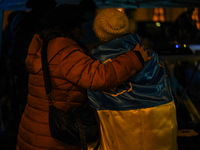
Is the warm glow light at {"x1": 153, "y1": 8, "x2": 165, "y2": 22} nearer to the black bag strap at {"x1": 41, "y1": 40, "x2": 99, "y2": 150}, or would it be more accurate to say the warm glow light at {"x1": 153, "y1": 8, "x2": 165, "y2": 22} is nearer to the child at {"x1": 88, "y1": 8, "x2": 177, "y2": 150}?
the child at {"x1": 88, "y1": 8, "x2": 177, "y2": 150}

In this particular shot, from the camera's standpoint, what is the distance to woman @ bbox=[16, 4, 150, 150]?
1233 mm

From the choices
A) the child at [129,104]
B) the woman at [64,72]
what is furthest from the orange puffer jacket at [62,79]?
the child at [129,104]

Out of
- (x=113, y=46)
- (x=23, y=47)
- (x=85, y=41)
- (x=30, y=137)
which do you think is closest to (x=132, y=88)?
(x=113, y=46)

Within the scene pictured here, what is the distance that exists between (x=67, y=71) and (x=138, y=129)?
0.58 m

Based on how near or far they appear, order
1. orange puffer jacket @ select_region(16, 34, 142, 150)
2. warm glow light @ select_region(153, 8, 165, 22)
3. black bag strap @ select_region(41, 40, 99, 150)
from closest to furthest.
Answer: orange puffer jacket @ select_region(16, 34, 142, 150) < black bag strap @ select_region(41, 40, 99, 150) < warm glow light @ select_region(153, 8, 165, 22)

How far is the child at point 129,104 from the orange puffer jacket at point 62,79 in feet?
0.33

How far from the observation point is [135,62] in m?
1.26

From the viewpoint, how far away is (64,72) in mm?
1274

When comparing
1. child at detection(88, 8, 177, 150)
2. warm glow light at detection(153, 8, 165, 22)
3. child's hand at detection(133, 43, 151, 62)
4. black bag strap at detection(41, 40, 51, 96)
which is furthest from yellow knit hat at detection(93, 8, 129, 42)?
warm glow light at detection(153, 8, 165, 22)

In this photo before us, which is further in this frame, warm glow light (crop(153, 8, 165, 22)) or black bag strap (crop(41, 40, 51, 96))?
warm glow light (crop(153, 8, 165, 22))

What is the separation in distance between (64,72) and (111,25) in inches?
16.5

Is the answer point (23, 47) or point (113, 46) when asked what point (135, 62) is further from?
point (23, 47)

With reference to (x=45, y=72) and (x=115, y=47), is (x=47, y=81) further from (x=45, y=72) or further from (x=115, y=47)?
(x=115, y=47)

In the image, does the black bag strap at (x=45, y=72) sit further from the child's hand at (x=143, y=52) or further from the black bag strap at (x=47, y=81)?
the child's hand at (x=143, y=52)
